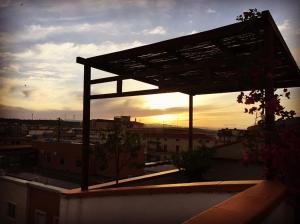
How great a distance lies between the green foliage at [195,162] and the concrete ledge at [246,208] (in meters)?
3.98

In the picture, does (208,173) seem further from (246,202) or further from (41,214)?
(41,214)

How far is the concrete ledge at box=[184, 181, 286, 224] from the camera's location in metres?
1.74

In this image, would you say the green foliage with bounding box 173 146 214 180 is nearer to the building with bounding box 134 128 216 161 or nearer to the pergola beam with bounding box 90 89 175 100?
the pergola beam with bounding box 90 89 175 100

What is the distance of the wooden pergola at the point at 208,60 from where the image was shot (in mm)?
3529

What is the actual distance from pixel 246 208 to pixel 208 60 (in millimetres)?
3434

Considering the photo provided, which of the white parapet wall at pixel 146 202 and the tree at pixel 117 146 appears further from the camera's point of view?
the tree at pixel 117 146

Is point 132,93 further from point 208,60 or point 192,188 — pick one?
point 192,188

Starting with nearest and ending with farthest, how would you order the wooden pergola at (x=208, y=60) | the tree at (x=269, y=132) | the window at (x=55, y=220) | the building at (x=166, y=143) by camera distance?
the tree at (x=269, y=132), the wooden pergola at (x=208, y=60), the window at (x=55, y=220), the building at (x=166, y=143)

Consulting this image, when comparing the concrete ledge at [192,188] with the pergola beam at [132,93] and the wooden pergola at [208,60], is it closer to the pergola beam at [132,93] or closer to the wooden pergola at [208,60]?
the wooden pergola at [208,60]

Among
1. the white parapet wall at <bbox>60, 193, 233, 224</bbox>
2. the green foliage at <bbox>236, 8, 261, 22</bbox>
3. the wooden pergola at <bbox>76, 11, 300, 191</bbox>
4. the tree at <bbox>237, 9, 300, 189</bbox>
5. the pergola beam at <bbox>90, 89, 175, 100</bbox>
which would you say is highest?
the green foliage at <bbox>236, 8, 261, 22</bbox>

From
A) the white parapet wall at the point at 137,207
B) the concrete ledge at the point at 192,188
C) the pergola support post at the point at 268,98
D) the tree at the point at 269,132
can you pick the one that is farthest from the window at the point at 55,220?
the pergola support post at the point at 268,98

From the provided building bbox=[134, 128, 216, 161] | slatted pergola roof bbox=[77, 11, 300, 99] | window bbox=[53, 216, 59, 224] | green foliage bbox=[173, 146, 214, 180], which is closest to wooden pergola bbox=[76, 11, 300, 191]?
slatted pergola roof bbox=[77, 11, 300, 99]

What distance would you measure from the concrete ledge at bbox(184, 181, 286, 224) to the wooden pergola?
1.15 metres

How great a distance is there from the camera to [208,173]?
291 inches
